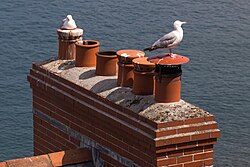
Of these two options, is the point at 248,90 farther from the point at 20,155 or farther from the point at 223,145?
the point at 20,155

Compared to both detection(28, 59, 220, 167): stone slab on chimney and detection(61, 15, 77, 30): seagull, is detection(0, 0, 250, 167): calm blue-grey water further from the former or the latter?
detection(28, 59, 220, 167): stone slab on chimney

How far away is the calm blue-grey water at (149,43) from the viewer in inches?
1773

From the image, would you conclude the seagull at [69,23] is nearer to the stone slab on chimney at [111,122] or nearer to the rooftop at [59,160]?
Result: the stone slab on chimney at [111,122]

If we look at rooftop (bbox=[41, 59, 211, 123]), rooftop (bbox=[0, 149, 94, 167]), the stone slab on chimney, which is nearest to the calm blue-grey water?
the stone slab on chimney

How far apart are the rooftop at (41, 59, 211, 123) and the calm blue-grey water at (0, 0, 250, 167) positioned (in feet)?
101

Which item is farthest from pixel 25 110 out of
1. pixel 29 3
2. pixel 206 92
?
pixel 29 3

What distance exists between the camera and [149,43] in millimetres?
56281

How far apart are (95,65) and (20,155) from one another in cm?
3092

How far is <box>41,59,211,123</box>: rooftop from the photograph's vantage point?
8.47 m

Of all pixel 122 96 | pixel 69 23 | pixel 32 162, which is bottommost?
pixel 32 162

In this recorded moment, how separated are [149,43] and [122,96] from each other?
47267 mm

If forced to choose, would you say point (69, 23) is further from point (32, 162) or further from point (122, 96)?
point (32, 162)

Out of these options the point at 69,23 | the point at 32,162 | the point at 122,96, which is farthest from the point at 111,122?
the point at 69,23

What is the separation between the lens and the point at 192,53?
5488 centimetres
